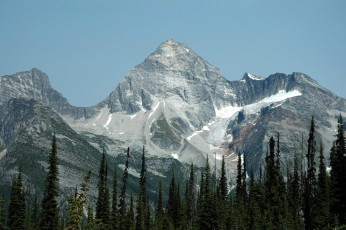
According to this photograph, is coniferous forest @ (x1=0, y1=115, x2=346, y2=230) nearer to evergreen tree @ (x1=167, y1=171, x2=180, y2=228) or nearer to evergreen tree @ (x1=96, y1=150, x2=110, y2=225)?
evergreen tree @ (x1=96, y1=150, x2=110, y2=225)

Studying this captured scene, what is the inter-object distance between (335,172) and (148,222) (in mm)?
50520

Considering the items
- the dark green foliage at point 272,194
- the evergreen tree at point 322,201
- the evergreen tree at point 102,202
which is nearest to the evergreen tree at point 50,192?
the evergreen tree at point 102,202

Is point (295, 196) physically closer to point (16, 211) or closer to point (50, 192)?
point (50, 192)

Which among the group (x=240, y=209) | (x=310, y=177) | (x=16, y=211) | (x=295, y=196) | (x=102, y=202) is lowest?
(x=16, y=211)

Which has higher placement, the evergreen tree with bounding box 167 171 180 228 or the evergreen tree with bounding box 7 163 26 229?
the evergreen tree with bounding box 167 171 180 228

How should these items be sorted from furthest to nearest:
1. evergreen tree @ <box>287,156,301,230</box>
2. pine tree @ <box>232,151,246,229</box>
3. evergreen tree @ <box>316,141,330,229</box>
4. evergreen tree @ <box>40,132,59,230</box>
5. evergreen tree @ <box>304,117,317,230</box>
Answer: evergreen tree @ <box>287,156,301,230</box>
pine tree @ <box>232,151,246,229</box>
evergreen tree @ <box>316,141,330,229</box>
evergreen tree @ <box>304,117,317,230</box>
evergreen tree @ <box>40,132,59,230</box>

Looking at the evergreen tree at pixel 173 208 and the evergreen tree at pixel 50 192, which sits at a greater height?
the evergreen tree at pixel 173 208

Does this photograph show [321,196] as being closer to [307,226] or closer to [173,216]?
[307,226]

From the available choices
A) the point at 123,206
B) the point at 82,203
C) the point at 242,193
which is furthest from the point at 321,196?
the point at 82,203

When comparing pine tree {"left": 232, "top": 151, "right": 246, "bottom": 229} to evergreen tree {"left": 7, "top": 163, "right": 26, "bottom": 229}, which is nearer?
evergreen tree {"left": 7, "top": 163, "right": 26, "bottom": 229}

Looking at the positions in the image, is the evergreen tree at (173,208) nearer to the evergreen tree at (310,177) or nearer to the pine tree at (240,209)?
the pine tree at (240,209)

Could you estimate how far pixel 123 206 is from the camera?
9356 cm

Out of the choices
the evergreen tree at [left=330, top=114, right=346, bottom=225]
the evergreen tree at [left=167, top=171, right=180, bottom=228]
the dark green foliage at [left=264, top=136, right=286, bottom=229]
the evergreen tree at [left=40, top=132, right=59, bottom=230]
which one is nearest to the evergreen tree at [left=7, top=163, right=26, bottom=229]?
the evergreen tree at [left=40, top=132, right=59, bottom=230]

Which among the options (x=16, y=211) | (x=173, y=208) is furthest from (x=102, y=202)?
(x=173, y=208)
